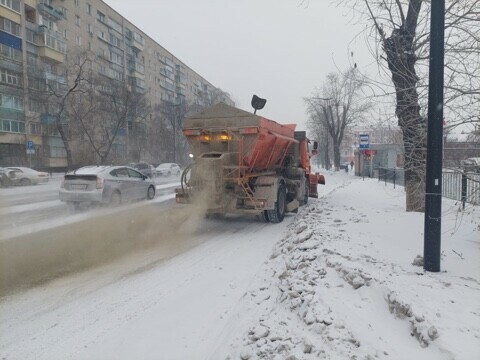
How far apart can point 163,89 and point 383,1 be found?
69.4 meters

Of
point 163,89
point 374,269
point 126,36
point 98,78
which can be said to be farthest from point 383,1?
point 163,89

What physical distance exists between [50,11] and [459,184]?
47220mm

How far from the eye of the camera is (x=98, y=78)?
41031 millimetres

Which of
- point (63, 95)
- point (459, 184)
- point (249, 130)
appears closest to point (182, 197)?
point (249, 130)

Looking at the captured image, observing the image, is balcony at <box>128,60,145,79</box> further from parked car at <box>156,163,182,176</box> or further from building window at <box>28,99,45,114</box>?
parked car at <box>156,163,182,176</box>

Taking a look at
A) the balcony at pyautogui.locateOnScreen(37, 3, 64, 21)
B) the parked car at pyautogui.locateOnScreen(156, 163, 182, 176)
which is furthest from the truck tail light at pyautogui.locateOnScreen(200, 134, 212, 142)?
the balcony at pyautogui.locateOnScreen(37, 3, 64, 21)

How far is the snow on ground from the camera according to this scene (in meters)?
3.46

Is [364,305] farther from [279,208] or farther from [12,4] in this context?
[12,4]

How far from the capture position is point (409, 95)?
22.9 feet

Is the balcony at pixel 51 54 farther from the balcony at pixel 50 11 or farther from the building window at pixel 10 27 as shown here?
the balcony at pixel 50 11

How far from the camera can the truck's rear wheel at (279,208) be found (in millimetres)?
10612

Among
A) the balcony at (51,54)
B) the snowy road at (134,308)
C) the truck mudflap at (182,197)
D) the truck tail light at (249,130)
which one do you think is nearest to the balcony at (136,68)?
the balcony at (51,54)

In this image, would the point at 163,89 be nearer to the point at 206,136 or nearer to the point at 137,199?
the point at 137,199

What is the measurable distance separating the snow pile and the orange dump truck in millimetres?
3252
